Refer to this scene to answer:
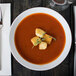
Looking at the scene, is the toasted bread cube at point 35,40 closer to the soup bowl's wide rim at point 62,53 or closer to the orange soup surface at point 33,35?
the orange soup surface at point 33,35

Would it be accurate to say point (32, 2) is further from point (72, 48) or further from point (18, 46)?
point (72, 48)

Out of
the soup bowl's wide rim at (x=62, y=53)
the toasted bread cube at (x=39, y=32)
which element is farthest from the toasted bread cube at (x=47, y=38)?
the soup bowl's wide rim at (x=62, y=53)

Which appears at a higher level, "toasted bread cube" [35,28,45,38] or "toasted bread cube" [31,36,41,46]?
"toasted bread cube" [35,28,45,38]

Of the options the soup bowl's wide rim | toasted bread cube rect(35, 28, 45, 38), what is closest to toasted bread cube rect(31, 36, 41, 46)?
toasted bread cube rect(35, 28, 45, 38)

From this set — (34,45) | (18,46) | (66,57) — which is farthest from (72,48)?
(18,46)

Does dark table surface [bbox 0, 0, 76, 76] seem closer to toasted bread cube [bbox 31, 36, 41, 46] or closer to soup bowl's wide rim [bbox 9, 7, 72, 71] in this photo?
soup bowl's wide rim [bbox 9, 7, 72, 71]
